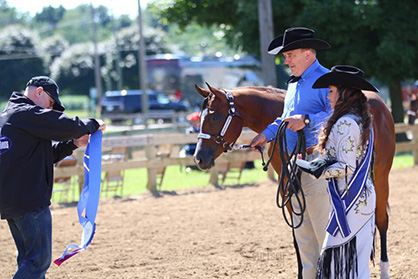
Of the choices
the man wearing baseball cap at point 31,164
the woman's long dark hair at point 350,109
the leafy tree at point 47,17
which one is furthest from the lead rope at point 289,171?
the leafy tree at point 47,17

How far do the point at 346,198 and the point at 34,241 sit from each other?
7.21 ft

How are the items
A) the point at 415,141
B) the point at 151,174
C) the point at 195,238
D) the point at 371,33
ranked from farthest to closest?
the point at 371,33 < the point at 415,141 < the point at 151,174 < the point at 195,238

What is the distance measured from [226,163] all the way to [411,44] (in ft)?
27.0

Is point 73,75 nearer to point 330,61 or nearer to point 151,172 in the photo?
point 330,61

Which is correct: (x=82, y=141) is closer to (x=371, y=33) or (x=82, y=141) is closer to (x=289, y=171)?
(x=289, y=171)

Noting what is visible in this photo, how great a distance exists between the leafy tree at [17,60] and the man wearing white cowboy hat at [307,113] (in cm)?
5437

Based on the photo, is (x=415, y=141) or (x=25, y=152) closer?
(x=25, y=152)

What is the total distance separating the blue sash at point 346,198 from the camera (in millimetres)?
4008

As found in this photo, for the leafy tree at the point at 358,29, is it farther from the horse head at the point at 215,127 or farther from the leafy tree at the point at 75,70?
the leafy tree at the point at 75,70

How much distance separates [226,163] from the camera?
13453 millimetres

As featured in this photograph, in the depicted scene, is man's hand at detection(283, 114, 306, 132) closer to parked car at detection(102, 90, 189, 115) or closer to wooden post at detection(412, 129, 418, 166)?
wooden post at detection(412, 129, 418, 166)

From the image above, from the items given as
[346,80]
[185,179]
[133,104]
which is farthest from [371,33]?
[133,104]

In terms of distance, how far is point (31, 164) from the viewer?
4.44 meters

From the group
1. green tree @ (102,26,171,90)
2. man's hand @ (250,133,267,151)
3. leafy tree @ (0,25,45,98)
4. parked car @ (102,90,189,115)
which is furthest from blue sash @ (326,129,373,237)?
green tree @ (102,26,171,90)
